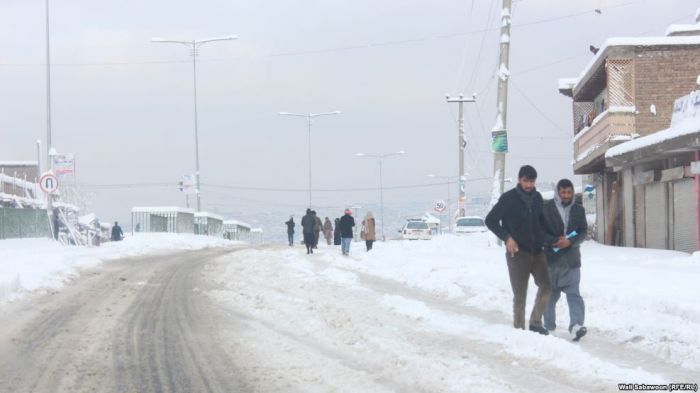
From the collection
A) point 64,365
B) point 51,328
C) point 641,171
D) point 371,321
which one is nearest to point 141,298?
point 51,328

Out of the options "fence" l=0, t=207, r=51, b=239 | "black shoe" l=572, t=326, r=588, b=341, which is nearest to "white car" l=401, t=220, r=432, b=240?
"fence" l=0, t=207, r=51, b=239

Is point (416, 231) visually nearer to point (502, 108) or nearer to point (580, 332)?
point (502, 108)

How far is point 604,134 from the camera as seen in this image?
26500mm

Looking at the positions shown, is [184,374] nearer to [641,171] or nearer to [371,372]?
[371,372]

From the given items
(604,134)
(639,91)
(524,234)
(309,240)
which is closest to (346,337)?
(524,234)

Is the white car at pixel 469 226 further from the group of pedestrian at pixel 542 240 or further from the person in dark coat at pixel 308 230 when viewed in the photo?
the group of pedestrian at pixel 542 240

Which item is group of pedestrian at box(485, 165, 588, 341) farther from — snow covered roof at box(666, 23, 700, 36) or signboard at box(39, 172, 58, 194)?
snow covered roof at box(666, 23, 700, 36)

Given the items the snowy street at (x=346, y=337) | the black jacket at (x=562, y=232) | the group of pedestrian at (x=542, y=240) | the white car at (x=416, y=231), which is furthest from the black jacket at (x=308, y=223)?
the black jacket at (x=562, y=232)

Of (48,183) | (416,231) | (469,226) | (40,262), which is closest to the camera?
(40,262)

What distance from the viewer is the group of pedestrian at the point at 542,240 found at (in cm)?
896

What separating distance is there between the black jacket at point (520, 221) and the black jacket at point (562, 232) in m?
0.09

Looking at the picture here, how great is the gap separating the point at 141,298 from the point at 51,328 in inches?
143

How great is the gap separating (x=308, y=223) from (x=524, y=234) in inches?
822

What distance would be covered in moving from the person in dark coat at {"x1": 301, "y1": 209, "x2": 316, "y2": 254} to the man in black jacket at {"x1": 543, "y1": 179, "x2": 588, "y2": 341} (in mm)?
20192
